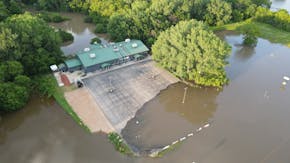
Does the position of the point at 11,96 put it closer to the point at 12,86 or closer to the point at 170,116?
the point at 12,86

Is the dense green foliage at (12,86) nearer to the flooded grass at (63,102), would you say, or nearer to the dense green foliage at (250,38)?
the flooded grass at (63,102)

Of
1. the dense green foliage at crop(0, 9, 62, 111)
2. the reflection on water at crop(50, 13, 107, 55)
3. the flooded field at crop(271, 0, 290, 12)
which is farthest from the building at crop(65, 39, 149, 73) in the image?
the flooded field at crop(271, 0, 290, 12)

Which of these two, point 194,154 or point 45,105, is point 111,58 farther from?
point 194,154

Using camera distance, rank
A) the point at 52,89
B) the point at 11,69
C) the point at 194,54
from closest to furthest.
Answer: the point at 11,69 → the point at 52,89 → the point at 194,54

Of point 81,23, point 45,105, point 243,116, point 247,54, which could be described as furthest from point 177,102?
point 81,23

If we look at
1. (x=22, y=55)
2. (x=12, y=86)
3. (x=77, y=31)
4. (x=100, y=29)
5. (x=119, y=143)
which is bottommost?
(x=119, y=143)

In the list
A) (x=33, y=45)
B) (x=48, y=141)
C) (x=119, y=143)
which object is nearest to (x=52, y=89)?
(x=33, y=45)

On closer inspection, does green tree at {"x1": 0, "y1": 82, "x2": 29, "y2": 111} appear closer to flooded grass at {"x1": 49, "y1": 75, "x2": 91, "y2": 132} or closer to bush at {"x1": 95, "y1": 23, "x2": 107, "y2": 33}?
flooded grass at {"x1": 49, "y1": 75, "x2": 91, "y2": 132}

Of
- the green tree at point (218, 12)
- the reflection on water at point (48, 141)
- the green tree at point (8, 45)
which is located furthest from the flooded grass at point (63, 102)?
the green tree at point (218, 12)
